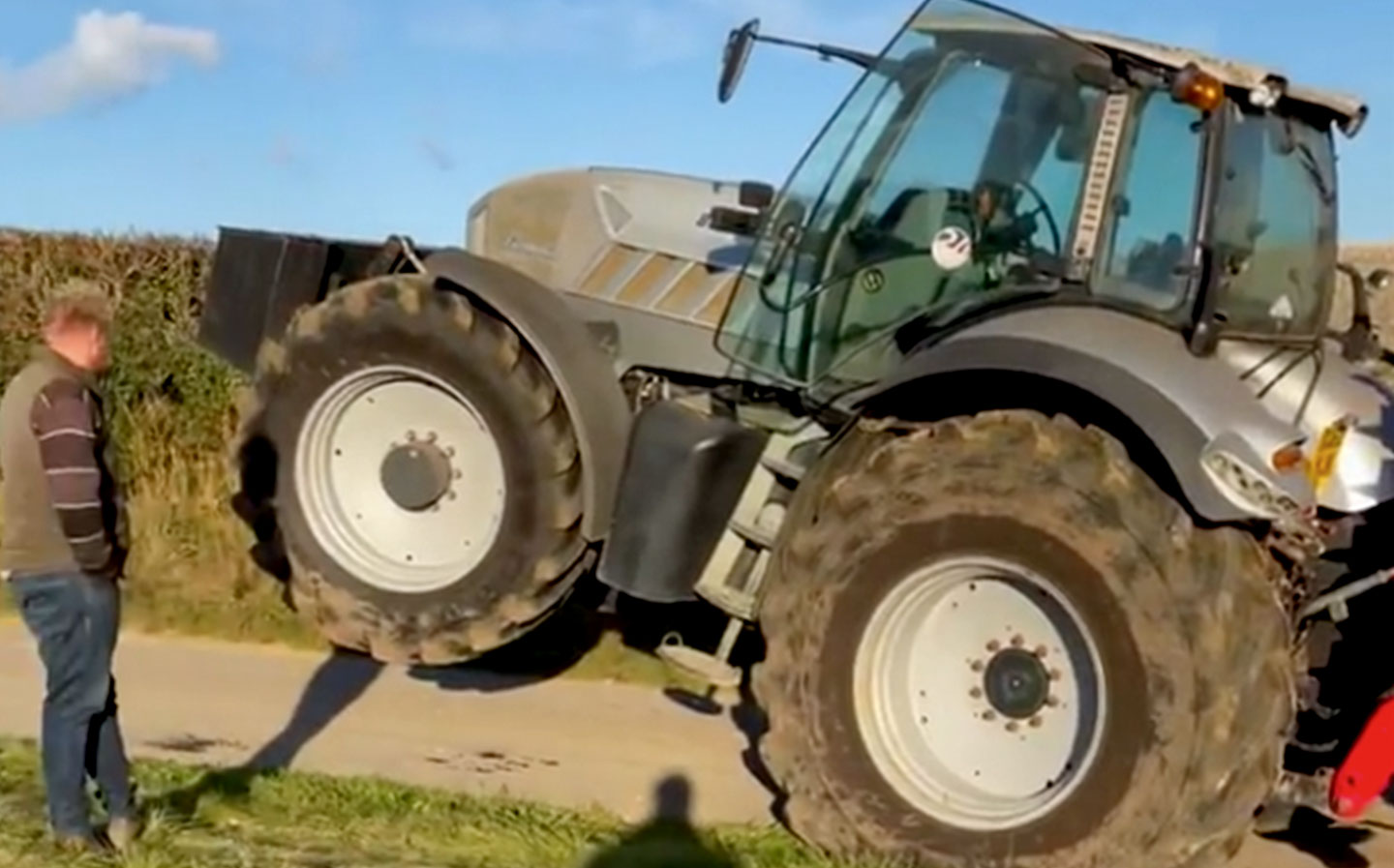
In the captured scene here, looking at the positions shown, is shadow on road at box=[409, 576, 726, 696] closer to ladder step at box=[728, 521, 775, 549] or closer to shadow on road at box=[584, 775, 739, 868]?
shadow on road at box=[584, 775, 739, 868]

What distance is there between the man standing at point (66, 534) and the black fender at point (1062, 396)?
8.03 ft

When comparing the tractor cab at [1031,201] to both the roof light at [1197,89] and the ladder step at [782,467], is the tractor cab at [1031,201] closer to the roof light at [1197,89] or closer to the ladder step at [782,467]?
the roof light at [1197,89]

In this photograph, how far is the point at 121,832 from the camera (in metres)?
6.22

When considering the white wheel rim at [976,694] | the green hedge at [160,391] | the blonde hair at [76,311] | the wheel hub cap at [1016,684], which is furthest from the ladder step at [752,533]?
the green hedge at [160,391]

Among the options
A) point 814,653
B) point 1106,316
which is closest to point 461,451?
point 814,653

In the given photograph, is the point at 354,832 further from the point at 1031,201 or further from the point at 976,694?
the point at 1031,201

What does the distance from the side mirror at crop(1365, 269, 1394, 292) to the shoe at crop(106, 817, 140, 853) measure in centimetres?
470

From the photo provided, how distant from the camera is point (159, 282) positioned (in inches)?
562

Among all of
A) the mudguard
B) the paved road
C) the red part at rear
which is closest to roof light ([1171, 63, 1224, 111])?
the mudguard

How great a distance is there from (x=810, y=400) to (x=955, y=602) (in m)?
1.00

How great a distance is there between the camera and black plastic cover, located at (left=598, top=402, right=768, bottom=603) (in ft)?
23.5

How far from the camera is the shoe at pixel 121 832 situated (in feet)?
20.3

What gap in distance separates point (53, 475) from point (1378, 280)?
15.6ft

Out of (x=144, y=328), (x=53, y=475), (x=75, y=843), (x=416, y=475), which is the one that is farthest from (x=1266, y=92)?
(x=144, y=328)
